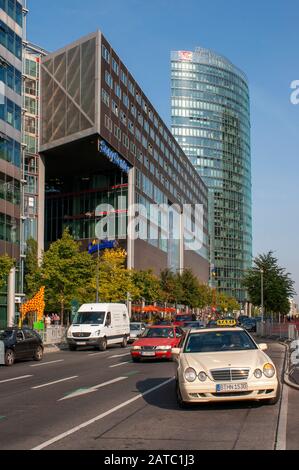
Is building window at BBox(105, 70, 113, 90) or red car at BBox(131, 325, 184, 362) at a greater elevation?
building window at BBox(105, 70, 113, 90)

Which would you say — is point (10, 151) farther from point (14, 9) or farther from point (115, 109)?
point (115, 109)

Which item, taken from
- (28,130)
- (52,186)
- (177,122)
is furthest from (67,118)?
(177,122)

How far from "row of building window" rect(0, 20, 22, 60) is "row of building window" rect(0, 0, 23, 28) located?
4.33 ft

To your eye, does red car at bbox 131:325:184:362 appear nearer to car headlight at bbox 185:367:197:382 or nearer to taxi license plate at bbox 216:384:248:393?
car headlight at bbox 185:367:197:382

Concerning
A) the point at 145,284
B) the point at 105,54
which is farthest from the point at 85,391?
the point at 105,54

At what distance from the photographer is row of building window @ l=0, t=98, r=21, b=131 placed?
4969cm

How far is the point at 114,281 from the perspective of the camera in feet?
200

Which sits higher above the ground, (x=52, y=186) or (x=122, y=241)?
(x=52, y=186)

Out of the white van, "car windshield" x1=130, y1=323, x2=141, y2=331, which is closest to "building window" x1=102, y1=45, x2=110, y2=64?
"car windshield" x1=130, y1=323, x2=141, y2=331

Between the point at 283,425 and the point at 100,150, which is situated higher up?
the point at 100,150

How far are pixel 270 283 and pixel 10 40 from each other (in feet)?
121

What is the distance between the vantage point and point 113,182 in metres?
79.2

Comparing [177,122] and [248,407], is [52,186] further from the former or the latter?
[177,122]
